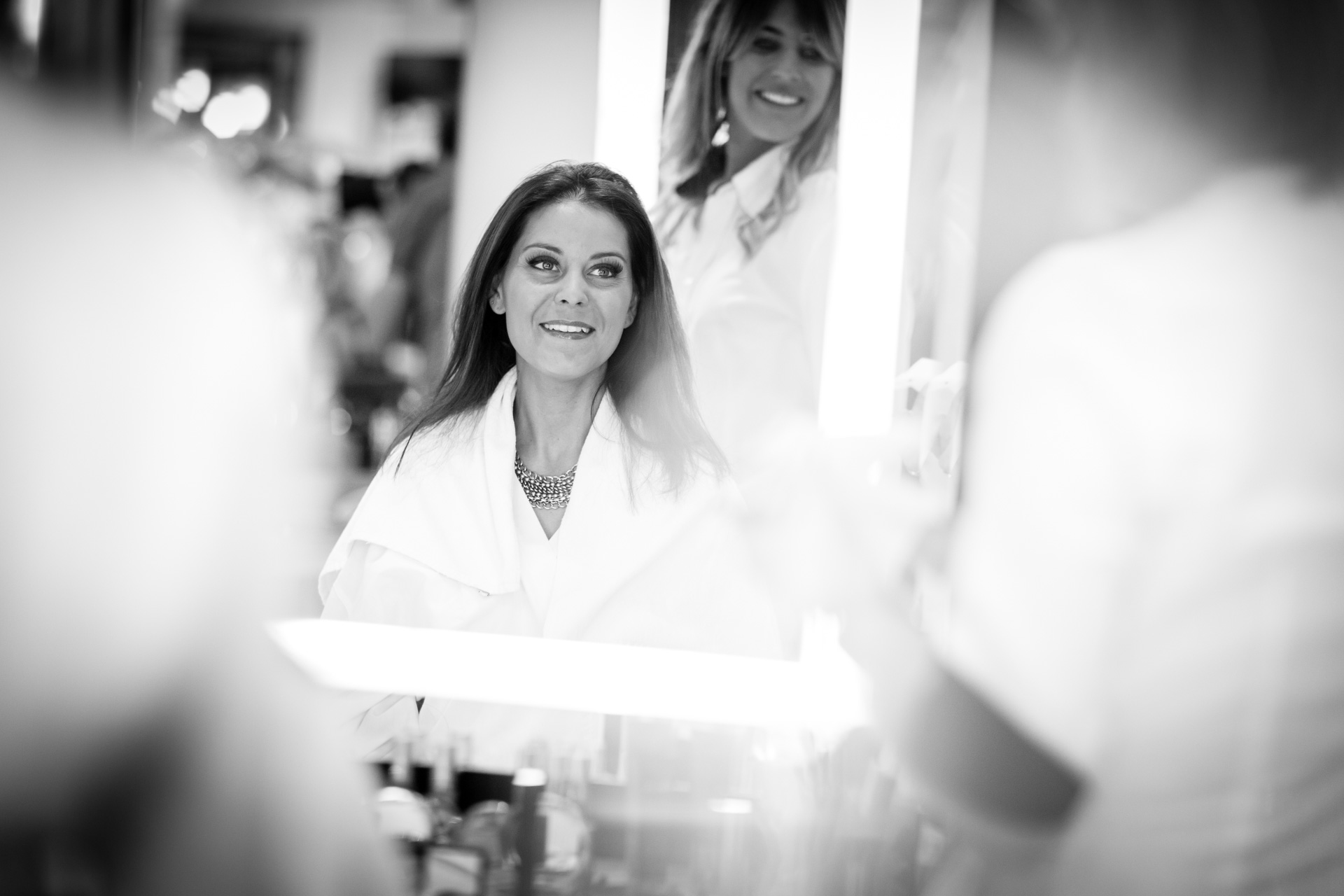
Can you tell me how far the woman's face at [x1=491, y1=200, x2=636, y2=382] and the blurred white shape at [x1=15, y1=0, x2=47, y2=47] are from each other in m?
0.52

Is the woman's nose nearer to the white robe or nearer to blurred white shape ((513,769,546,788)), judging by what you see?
the white robe

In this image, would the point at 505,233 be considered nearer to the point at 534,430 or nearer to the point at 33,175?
the point at 534,430

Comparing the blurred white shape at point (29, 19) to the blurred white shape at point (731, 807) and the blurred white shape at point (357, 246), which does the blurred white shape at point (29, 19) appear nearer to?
the blurred white shape at point (357, 246)

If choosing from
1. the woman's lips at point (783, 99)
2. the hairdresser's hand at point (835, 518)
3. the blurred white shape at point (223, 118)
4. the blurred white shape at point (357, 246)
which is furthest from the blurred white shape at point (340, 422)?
the woman's lips at point (783, 99)

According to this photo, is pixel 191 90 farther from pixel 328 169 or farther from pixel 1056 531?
pixel 1056 531

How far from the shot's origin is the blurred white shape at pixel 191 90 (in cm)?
120

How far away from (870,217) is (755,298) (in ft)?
0.45

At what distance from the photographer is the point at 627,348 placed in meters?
1.18

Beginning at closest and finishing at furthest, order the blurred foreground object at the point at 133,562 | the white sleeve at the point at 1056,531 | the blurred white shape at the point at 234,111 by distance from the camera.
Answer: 1. the white sleeve at the point at 1056,531
2. the blurred foreground object at the point at 133,562
3. the blurred white shape at the point at 234,111

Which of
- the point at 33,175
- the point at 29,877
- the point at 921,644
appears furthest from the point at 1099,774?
the point at 33,175

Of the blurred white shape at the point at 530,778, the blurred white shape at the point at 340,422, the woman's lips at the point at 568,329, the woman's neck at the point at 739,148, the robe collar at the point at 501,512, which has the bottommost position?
the blurred white shape at the point at 530,778

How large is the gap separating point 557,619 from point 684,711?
160 mm

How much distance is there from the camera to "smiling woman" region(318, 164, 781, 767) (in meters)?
1.17

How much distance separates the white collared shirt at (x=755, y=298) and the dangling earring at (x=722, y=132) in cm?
4
